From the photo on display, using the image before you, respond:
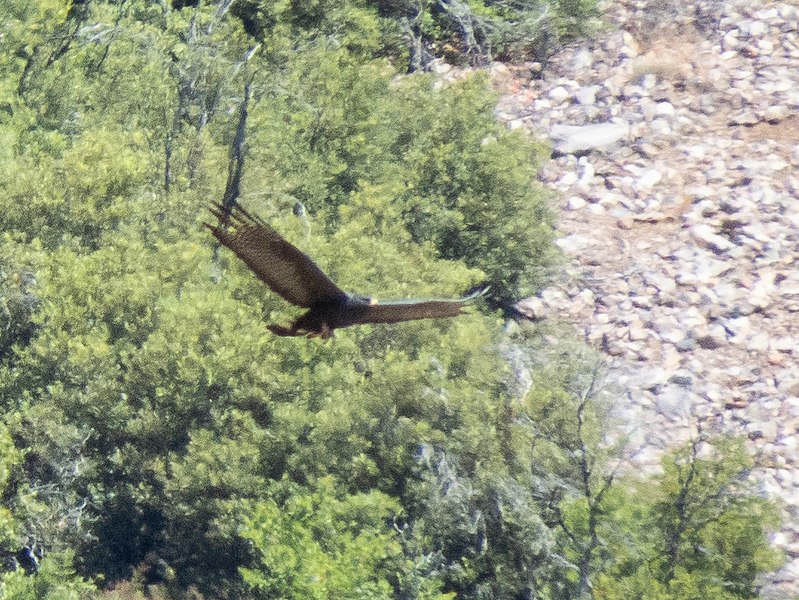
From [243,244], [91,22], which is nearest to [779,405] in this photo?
[91,22]

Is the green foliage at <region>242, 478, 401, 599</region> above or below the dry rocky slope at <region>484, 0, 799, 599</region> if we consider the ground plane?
above

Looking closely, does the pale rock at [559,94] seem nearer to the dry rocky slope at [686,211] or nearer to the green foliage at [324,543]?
the dry rocky slope at [686,211]

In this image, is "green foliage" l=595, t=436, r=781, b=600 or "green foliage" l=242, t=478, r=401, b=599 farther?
"green foliage" l=242, t=478, r=401, b=599

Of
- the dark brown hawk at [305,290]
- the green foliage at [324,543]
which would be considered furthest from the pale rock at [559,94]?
the dark brown hawk at [305,290]

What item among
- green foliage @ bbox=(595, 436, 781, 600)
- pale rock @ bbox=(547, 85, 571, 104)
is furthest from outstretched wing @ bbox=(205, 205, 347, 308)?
pale rock @ bbox=(547, 85, 571, 104)

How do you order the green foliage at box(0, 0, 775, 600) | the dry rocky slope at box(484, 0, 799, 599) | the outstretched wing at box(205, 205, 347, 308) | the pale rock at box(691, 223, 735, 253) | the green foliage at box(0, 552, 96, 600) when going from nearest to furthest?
1. the outstretched wing at box(205, 205, 347, 308)
2. the green foliage at box(0, 0, 775, 600)
3. the green foliage at box(0, 552, 96, 600)
4. the dry rocky slope at box(484, 0, 799, 599)
5. the pale rock at box(691, 223, 735, 253)

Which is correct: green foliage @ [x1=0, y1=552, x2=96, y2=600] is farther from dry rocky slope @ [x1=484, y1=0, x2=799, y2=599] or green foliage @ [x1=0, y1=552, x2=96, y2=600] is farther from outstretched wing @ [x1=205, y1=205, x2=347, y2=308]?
outstretched wing @ [x1=205, y1=205, x2=347, y2=308]

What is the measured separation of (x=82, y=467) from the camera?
21.0m

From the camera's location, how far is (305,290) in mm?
6957

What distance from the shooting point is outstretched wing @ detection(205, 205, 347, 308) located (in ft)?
20.4

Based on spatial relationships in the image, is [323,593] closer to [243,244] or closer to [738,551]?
[738,551]

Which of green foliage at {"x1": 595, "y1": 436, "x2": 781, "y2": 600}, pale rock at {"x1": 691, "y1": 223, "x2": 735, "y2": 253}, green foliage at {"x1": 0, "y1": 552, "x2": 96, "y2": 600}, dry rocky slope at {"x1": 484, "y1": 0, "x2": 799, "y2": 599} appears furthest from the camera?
pale rock at {"x1": 691, "y1": 223, "x2": 735, "y2": 253}

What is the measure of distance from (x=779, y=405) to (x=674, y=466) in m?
7.71

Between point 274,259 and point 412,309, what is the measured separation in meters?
0.93
